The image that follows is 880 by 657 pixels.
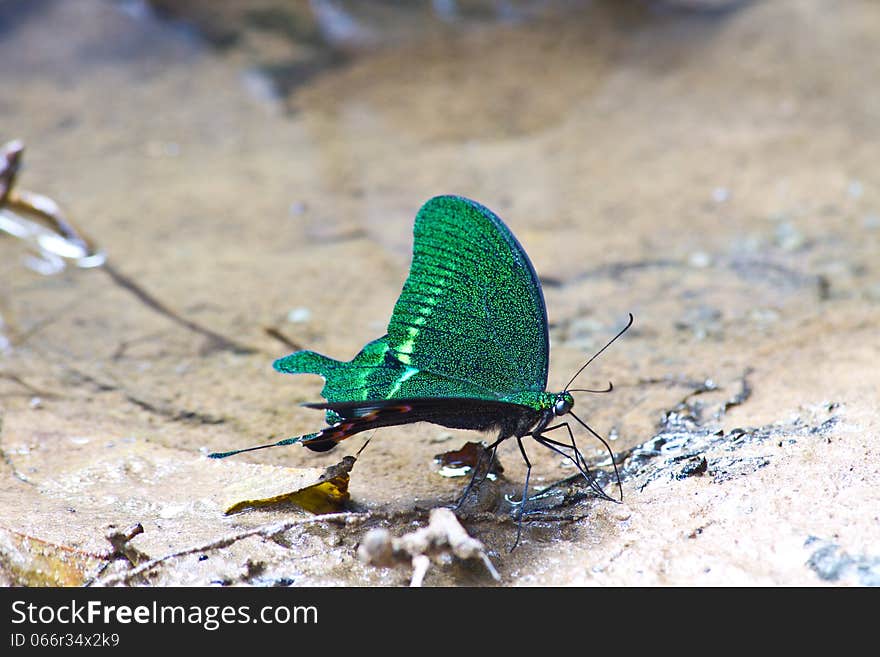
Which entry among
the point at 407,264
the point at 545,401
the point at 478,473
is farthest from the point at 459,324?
the point at 407,264

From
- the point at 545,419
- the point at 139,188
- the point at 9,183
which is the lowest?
the point at 139,188

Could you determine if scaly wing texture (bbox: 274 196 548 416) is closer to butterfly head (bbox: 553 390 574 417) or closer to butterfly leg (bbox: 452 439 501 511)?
butterfly head (bbox: 553 390 574 417)

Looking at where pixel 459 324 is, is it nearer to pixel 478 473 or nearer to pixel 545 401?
pixel 545 401

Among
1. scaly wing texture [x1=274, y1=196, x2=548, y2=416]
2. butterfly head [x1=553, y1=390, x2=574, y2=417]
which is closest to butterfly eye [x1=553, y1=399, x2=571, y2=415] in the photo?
butterfly head [x1=553, y1=390, x2=574, y2=417]

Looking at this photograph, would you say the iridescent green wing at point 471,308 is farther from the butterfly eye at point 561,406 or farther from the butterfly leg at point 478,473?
the butterfly leg at point 478,473

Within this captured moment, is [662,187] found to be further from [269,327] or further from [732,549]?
[732,549]

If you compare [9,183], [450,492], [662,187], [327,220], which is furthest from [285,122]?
[450,492]
